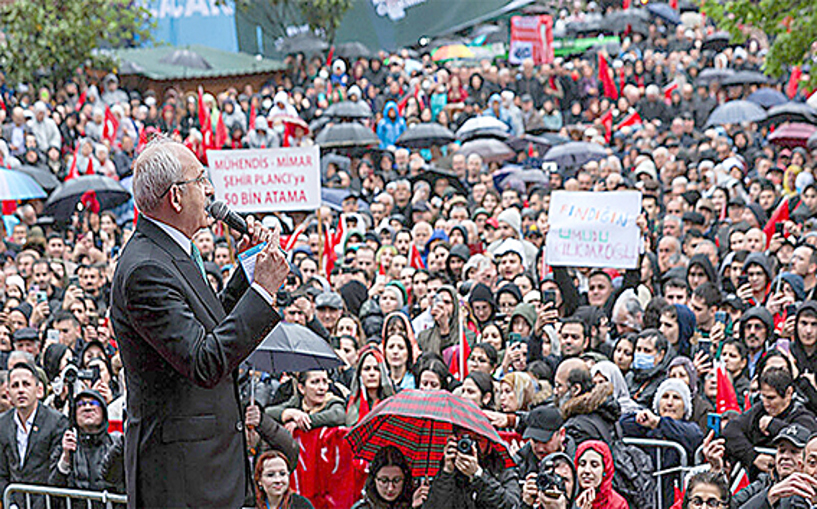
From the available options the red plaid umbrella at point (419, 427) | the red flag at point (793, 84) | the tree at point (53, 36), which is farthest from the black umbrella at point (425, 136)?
the red plaid umbrella at point (419, 427)

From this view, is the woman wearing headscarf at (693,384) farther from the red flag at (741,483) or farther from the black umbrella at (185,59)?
the black umbrella at (185,59)

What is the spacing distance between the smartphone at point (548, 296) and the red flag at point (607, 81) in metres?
14.2

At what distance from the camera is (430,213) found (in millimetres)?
14734

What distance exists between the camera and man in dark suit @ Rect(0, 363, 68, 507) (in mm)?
7250

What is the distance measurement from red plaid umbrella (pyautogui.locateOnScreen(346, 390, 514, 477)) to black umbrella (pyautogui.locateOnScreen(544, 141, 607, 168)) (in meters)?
11.2

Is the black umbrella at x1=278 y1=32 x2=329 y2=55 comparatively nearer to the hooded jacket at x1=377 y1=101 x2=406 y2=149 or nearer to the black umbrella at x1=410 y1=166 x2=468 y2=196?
the hooded jacket at x1=377 y1=101 x2=406 y2=149

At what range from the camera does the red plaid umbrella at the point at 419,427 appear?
20.3 ft

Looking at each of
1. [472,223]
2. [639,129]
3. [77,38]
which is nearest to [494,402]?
[472,223]

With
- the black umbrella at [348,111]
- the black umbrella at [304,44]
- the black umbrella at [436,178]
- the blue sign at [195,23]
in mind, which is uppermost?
the blue sign at [195,23]

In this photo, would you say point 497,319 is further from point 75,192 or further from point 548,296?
point 75,192

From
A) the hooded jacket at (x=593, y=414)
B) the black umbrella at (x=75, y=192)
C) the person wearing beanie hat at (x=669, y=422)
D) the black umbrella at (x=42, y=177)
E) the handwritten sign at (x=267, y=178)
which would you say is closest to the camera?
the hooded jacket at (x=593, y=414)

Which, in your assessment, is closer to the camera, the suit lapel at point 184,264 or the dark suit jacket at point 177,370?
the dark suit jacket at point 177,370

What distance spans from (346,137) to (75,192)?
5243 millimetres

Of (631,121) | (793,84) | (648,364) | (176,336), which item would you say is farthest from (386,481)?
(793,84)
